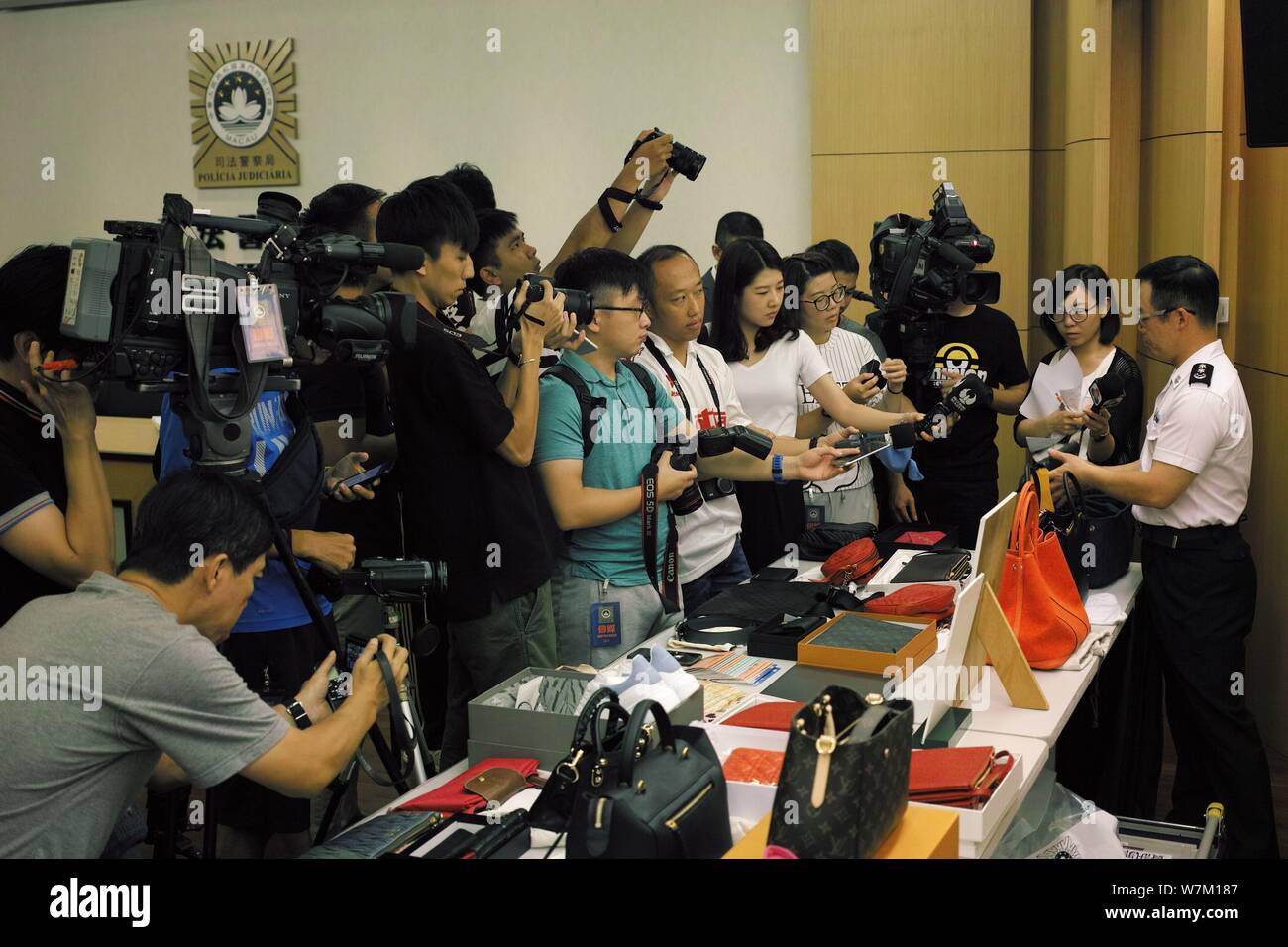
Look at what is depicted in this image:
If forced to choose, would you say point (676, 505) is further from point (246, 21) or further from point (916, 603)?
point (246, 21)

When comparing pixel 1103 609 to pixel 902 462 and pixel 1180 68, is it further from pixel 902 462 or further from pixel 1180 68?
pixel 1180 68

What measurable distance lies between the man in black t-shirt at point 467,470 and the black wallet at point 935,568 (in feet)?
2.99

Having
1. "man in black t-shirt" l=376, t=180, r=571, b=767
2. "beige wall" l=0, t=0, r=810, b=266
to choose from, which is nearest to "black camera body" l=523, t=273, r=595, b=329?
"man in black t-shirt" l=376, t=180, r=571, b=767

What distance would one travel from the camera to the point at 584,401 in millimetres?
2770

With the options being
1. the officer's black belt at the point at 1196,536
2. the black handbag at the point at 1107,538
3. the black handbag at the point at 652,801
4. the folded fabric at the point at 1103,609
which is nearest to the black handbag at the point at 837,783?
the black handbag at the point at 652,801

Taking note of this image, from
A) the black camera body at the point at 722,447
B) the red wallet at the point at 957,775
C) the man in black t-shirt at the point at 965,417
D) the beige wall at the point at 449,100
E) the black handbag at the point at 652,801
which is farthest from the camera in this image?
the beige wall at the point at 449,100

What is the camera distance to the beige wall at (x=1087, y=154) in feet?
12.4

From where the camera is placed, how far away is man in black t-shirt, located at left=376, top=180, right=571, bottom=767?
262cm

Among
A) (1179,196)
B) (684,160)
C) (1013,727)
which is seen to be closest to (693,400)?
(684,160)

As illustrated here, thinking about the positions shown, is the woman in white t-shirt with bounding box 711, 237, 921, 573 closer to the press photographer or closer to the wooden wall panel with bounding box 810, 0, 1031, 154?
the press photographer

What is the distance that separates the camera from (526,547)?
8.82 feet

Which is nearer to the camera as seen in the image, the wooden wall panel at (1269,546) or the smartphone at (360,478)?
the smartphone at (360,478)

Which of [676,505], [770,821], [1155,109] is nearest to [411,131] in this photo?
[1155,109]

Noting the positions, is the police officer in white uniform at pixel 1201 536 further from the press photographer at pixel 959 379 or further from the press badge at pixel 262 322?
the press badge at pixel 262 322
